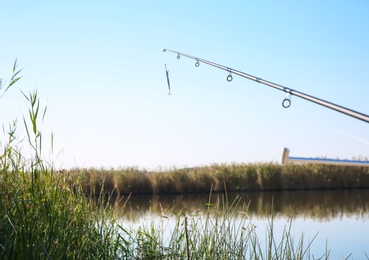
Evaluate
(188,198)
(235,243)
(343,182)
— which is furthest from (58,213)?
(343,182)

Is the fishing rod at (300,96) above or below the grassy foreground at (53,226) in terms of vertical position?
above

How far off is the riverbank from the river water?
0.36 m

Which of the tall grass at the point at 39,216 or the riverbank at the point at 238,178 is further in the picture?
the riverbank at the point at 238,178

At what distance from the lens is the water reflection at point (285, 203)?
11.3 metres

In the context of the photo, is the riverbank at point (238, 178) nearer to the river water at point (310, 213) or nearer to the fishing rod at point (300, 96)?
the river water at point (310, 213)

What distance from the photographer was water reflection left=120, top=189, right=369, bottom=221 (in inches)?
445

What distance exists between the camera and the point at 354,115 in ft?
8.46

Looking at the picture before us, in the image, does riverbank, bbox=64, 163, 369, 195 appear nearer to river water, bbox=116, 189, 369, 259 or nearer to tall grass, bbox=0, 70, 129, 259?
river water, bbox=116, 189, 369, 259

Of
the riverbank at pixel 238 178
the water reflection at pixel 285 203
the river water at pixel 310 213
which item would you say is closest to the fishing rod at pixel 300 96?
the river water at pixel 310 213

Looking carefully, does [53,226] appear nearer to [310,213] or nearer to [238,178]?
[310,213]

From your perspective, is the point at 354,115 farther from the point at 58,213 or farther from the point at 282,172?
the point at 282,172


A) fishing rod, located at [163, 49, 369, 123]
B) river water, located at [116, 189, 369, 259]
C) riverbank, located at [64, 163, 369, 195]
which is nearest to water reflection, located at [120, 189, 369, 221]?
river water, located at [116, 189, 369, 259]

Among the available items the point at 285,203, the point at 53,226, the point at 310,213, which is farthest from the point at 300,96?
the point at 285,203

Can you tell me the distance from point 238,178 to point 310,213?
409 centimetres
